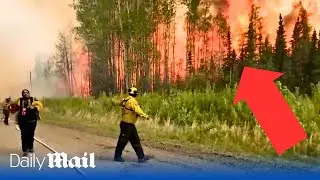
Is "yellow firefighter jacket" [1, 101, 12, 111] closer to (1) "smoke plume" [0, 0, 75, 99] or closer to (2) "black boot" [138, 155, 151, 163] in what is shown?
(1) "smoke plume" [0, 0, 75, 99]

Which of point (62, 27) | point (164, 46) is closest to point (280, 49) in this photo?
point (164, 46)

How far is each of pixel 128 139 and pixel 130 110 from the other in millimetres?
385

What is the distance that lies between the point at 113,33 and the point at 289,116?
7.61 ft

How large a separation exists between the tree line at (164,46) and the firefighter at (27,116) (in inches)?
21.2

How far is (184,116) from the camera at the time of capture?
9406 mm

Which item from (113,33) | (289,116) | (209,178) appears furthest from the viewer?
(113,33)

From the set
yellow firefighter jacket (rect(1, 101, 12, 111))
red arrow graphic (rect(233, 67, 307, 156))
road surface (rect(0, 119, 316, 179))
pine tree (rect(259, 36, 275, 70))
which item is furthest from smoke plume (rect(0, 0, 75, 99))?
pine tree (rect(259, 36, 275, 70))

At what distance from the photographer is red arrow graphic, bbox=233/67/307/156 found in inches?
332

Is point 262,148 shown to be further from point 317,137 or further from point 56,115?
point 56,115

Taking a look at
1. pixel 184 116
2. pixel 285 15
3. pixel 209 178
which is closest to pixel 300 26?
pixel 285 15

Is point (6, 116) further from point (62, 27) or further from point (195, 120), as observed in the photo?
point (195, 120)

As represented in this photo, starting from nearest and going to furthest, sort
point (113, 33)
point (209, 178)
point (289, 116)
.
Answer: point (209, 178), point (289, 116), point (113, 33)

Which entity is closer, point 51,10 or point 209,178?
point 209,178

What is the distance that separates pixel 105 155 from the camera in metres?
8.43
